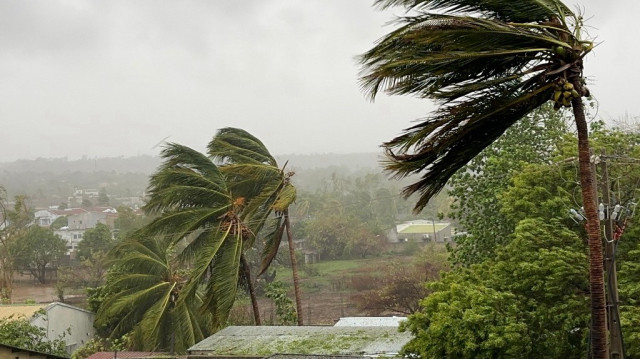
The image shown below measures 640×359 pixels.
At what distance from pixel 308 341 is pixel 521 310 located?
4222 mm

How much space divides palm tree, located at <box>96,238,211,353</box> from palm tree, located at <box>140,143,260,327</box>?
1939mm

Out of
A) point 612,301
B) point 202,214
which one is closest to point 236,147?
point 202,214

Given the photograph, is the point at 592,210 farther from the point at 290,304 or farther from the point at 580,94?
the point at 290,304

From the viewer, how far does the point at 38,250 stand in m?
53.2

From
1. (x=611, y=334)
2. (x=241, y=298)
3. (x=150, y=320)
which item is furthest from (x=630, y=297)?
(x=241, y=298)

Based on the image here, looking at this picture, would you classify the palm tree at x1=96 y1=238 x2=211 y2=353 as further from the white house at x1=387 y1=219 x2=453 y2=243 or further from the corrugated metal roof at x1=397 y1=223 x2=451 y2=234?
the corrugated metal roof at x1=397 y1=223 x2=451 y2=234

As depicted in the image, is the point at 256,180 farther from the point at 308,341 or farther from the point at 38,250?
the point at 38,250

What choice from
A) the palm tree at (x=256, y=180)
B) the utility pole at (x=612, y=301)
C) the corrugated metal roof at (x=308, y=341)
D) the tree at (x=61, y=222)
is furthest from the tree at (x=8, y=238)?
the utility pole at (x=612, y=301)

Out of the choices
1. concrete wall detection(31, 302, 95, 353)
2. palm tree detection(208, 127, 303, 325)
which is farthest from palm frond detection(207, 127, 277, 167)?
concrete wall detection(31, 302, 95, 353)

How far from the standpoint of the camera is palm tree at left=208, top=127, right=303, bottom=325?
17.0 meters

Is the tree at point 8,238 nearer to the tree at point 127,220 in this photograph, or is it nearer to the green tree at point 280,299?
the tree at point 127,220

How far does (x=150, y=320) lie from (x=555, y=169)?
10789 millimetres

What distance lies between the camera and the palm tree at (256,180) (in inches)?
668

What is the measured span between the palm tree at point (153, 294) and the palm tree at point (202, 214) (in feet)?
6.36
